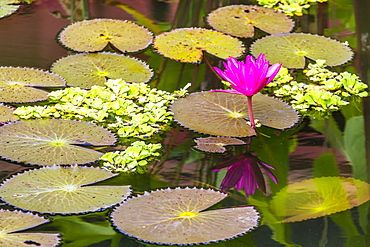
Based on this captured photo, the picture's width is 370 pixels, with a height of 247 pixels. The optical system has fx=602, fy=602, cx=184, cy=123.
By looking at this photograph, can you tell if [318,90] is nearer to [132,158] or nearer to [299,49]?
[299,49]

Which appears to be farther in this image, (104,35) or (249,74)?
(104,35)

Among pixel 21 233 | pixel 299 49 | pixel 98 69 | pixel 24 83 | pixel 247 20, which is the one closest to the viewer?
pixel 21 233

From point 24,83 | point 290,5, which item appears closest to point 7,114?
point 24,83

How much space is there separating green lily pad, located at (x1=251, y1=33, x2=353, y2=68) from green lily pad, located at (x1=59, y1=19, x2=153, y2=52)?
20.7 inches

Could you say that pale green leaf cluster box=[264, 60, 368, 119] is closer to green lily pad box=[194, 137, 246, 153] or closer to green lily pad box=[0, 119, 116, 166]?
green lily pad box=[194, 137, 246, 153]

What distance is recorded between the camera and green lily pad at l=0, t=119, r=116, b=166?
71.9 inches

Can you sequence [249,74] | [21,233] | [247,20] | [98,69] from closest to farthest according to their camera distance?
[21,233] → [249,74] → [98,69] → [247,20]

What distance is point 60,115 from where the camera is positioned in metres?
2.12

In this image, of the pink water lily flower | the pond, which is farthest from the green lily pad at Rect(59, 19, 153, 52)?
the pink water lily flower

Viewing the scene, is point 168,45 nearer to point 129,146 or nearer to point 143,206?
point 129,146

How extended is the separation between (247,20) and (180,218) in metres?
1.64

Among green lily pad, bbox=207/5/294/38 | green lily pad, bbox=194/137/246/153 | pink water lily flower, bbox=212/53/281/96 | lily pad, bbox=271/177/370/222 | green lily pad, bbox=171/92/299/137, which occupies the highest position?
pink water lily flower, bbox=212/53/281/96

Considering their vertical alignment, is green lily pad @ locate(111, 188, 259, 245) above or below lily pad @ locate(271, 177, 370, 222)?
above

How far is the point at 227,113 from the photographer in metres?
2.13
